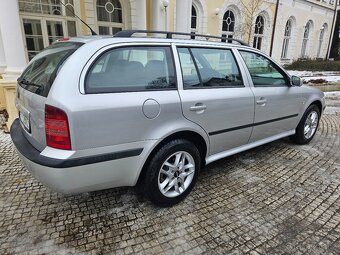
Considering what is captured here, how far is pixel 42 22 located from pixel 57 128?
8.34 metres

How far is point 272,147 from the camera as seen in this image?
434 centimetres

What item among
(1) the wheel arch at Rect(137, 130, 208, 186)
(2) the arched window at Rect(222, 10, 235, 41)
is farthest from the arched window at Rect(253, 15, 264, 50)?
(1) the wheel arch at Rect(137, 130, 208, 186)

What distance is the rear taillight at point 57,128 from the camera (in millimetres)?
1900

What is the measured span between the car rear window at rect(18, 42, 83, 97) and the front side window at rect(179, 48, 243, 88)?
1.08 metres

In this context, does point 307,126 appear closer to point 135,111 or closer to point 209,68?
point 209,68

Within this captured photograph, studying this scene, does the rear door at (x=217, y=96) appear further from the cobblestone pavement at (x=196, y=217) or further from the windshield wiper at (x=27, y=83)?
the windshield wiper at (x=27, y=83)

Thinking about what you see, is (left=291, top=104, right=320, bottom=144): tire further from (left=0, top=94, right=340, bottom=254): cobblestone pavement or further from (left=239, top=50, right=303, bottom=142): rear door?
(left=0, top=94, right=340, bottom=254): cobblestone pavement

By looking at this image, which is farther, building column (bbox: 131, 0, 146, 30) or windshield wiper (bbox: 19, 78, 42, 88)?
building column (bbox: 131, 0, 146, 30)

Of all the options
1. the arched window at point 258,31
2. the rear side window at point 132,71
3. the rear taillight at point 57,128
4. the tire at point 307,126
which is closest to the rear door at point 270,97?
the tire at point 307,126

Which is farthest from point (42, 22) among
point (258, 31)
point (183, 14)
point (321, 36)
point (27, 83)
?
point (321, 36)

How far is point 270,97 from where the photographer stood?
11.2ft

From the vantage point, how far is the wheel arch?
2.42 m

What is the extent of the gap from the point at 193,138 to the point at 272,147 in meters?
2.20

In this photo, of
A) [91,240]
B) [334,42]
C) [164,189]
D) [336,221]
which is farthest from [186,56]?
[334,42]
